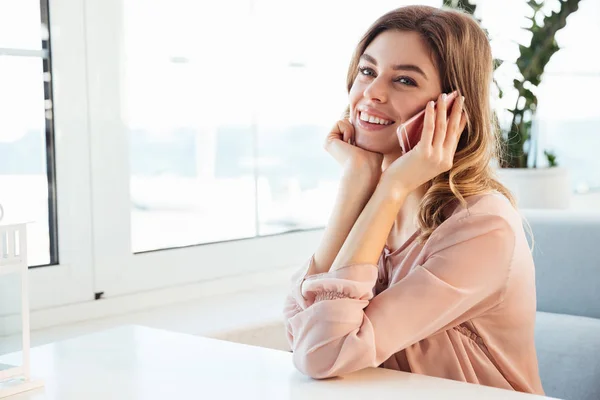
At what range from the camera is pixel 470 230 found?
4.69 feet

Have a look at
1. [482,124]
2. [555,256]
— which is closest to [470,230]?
[482,124]

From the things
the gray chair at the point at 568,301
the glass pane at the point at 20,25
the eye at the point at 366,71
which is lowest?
the gray chair at the point at 568,301

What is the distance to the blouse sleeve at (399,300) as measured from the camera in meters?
1.28

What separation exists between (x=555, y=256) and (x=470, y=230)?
0.77 meters

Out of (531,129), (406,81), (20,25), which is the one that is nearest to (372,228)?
(406,81)

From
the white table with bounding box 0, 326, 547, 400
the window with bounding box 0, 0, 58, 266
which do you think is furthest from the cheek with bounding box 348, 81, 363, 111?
the window with bounding box 0, 0, 58, 266

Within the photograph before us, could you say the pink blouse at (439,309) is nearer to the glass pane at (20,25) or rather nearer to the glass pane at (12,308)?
the glass pane at (12,308)

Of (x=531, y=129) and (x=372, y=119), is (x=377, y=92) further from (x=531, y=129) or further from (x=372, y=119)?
(x=531, y=129)

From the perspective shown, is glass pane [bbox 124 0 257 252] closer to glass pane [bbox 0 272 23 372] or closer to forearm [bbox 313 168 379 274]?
forearm [bbox 313 168 379 274]

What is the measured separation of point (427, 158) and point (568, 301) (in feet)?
2.73

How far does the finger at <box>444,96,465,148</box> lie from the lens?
4.94 feet

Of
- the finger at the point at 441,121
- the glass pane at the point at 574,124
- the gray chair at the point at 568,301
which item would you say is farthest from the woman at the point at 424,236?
the glass pane at the point at 574,124

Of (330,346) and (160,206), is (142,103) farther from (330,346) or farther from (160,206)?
(330,346)

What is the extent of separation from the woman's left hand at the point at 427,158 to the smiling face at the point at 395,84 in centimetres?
5
